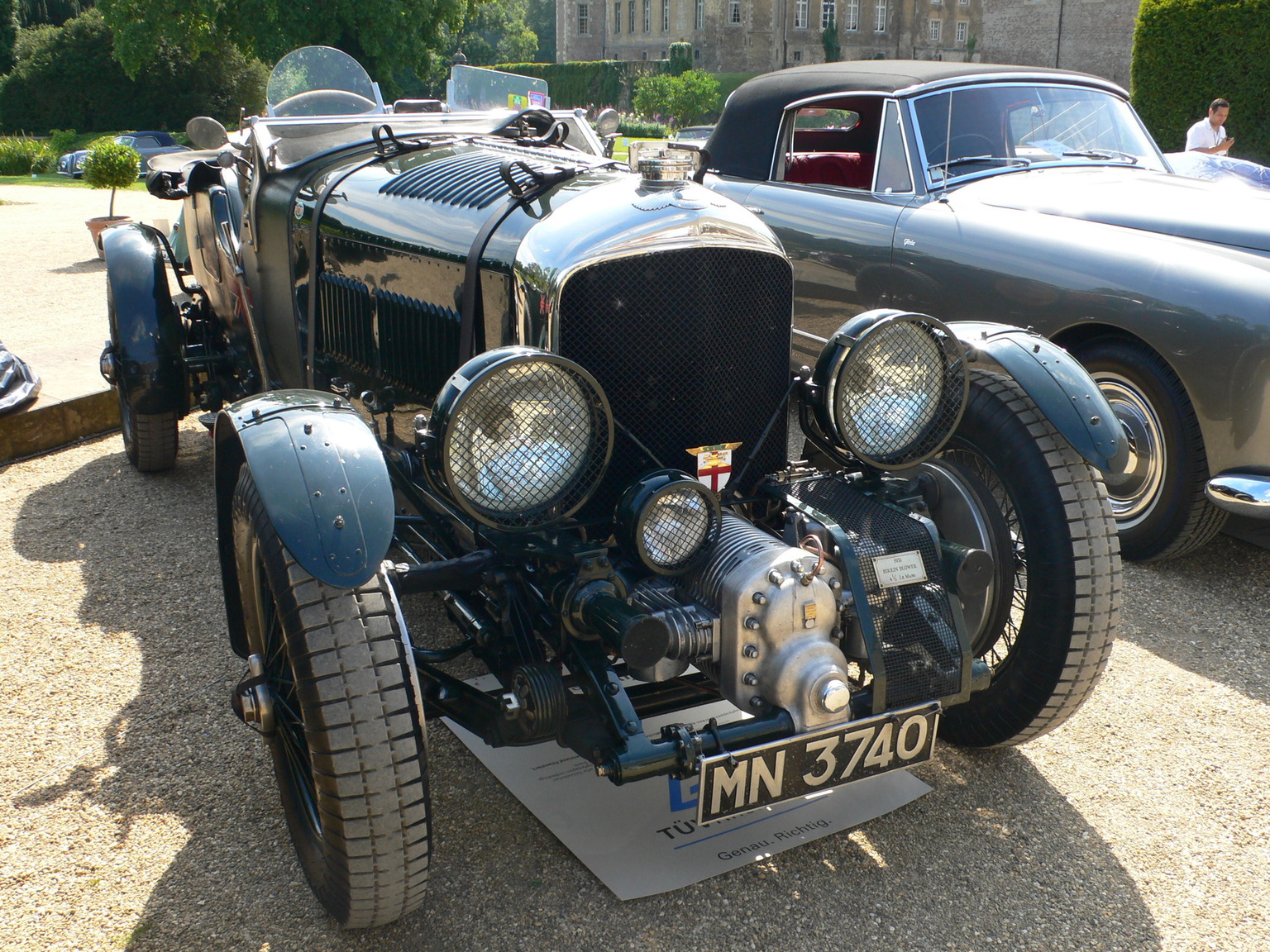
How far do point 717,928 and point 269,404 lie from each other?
1.48m

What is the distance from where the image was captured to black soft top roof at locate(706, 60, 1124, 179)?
16.3 ft

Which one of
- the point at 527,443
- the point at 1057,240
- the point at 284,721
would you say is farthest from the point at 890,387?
the point at 1057,240

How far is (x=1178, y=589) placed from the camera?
150 inches

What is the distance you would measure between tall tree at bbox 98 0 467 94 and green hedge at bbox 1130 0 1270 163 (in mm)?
23393

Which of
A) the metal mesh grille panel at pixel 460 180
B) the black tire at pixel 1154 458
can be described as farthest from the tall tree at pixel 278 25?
the black tire at pixel 1154 458

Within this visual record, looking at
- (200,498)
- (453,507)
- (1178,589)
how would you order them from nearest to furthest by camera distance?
(453,507) → (1178,589) → (200,498)

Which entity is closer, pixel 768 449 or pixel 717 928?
pixel 717 928

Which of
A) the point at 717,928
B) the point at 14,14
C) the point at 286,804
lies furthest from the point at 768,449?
the point at 14,14

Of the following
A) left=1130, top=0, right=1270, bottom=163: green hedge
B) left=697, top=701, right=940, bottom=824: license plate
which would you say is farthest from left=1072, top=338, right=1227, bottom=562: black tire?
left=1130, top=0, right=1270, bottom=163: green hedge

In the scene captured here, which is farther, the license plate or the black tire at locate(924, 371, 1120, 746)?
the black tire at locate(924, 371, 1120, 746)

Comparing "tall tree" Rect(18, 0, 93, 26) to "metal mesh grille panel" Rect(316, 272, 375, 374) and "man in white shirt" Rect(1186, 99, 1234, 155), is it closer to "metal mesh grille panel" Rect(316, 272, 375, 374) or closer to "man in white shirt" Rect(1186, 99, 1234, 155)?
"man in white shirt" Rect(1186, 99, 1234, 155)

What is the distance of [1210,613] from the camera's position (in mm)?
3627

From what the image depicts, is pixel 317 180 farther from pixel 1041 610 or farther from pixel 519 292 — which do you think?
pixel 1041 610

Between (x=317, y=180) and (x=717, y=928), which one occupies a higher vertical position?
(x=317, y=180)
